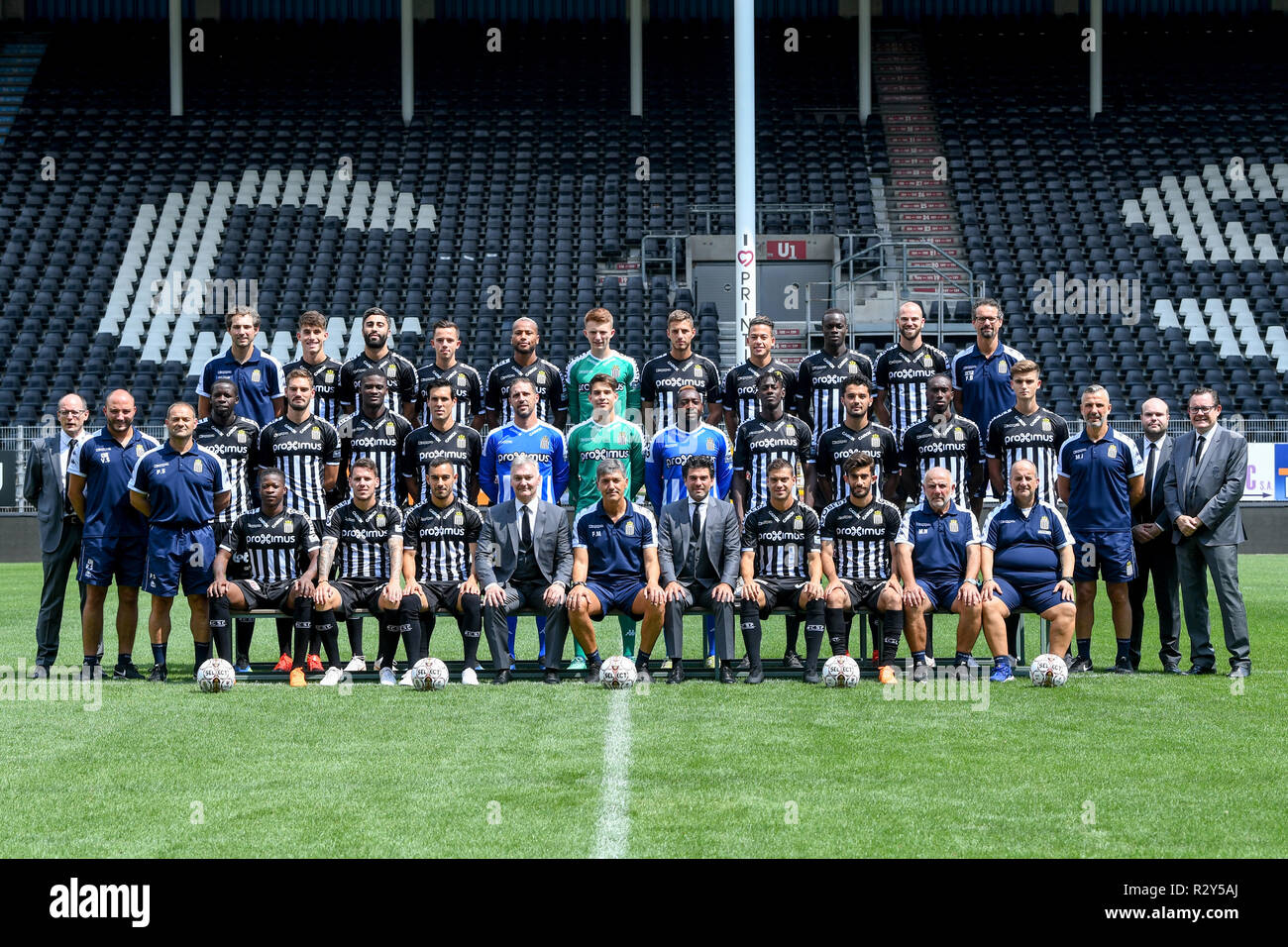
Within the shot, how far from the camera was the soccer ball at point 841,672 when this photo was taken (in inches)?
359

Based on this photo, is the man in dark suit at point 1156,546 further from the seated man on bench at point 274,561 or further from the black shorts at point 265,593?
the black shorts at point 265,593

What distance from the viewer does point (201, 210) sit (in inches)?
1156

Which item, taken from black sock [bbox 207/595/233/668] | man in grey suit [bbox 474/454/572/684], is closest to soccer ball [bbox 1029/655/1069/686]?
man in grey suit [bbox 474/454/572/684]

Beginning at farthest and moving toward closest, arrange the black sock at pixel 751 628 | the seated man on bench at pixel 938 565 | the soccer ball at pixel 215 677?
1. the seated man on bench at pixel 938 565
2. the black sock at pixel 751 628
3. the soccer ball at pixel 215 677

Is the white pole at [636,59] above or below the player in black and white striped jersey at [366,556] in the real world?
above

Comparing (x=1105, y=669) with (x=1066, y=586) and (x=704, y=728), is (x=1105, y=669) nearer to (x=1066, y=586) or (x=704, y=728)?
(x=1066, y=586)

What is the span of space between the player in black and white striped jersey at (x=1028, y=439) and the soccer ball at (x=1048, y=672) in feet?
4.35

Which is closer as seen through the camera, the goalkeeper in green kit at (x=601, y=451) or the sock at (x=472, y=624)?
the sock at (x=472, y=624)

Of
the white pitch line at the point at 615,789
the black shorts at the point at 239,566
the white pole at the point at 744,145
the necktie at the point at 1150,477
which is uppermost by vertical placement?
the white pole at the point at 744,145

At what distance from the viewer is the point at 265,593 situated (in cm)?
983

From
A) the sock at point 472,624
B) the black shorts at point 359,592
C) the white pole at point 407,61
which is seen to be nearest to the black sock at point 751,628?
the sock at point 472,624

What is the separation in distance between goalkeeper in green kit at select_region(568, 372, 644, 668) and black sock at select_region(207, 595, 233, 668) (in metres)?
2.24

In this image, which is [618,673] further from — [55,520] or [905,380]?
[55,520]
